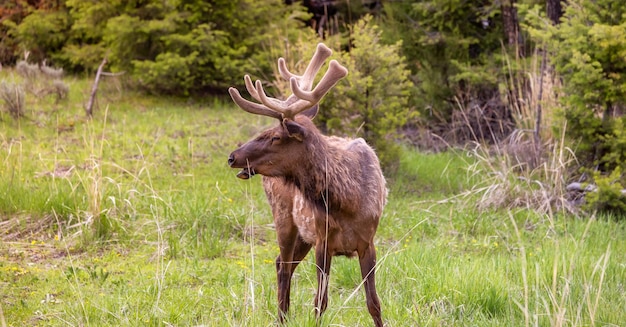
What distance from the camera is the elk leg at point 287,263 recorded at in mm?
5418

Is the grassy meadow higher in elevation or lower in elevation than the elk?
lower

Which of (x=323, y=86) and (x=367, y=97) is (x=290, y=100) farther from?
(x=367, y=97)

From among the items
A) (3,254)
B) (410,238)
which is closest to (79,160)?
(3,254)

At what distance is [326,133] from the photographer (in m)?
9.93

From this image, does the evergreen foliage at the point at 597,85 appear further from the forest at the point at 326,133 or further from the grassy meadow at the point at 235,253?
the grassy meadow at the point at 235,253

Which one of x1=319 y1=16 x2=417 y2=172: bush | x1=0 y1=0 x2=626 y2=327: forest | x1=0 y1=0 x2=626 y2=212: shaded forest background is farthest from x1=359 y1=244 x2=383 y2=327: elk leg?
x1=319 y1=16 x2=417 y2=172: bush

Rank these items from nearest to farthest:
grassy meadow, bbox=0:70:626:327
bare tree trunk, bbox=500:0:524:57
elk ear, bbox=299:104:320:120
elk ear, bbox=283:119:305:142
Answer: elk ear, bbox=283:119:305:142
grassy meadow, bbox=0:70:626:327
elk ear, bbox=299:104:320:120
bare tree trunk, bbox=500:0:524:57

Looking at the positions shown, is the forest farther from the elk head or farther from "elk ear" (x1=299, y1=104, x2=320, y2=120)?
"elk ear" (x1=299, y1=104, x2=320, y2=120)

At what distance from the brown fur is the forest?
23 cm

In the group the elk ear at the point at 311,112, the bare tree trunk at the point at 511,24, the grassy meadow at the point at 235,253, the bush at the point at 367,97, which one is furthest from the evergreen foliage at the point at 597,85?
the elk ear at the point at 311,112

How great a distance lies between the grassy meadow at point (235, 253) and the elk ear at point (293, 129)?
62 cm

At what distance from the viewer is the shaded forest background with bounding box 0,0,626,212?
849 centimetres

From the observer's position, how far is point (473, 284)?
5.56 metres

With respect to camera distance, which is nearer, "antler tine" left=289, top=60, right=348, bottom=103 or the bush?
"antler tine" left=289, top=60, right=348, bottom=103
